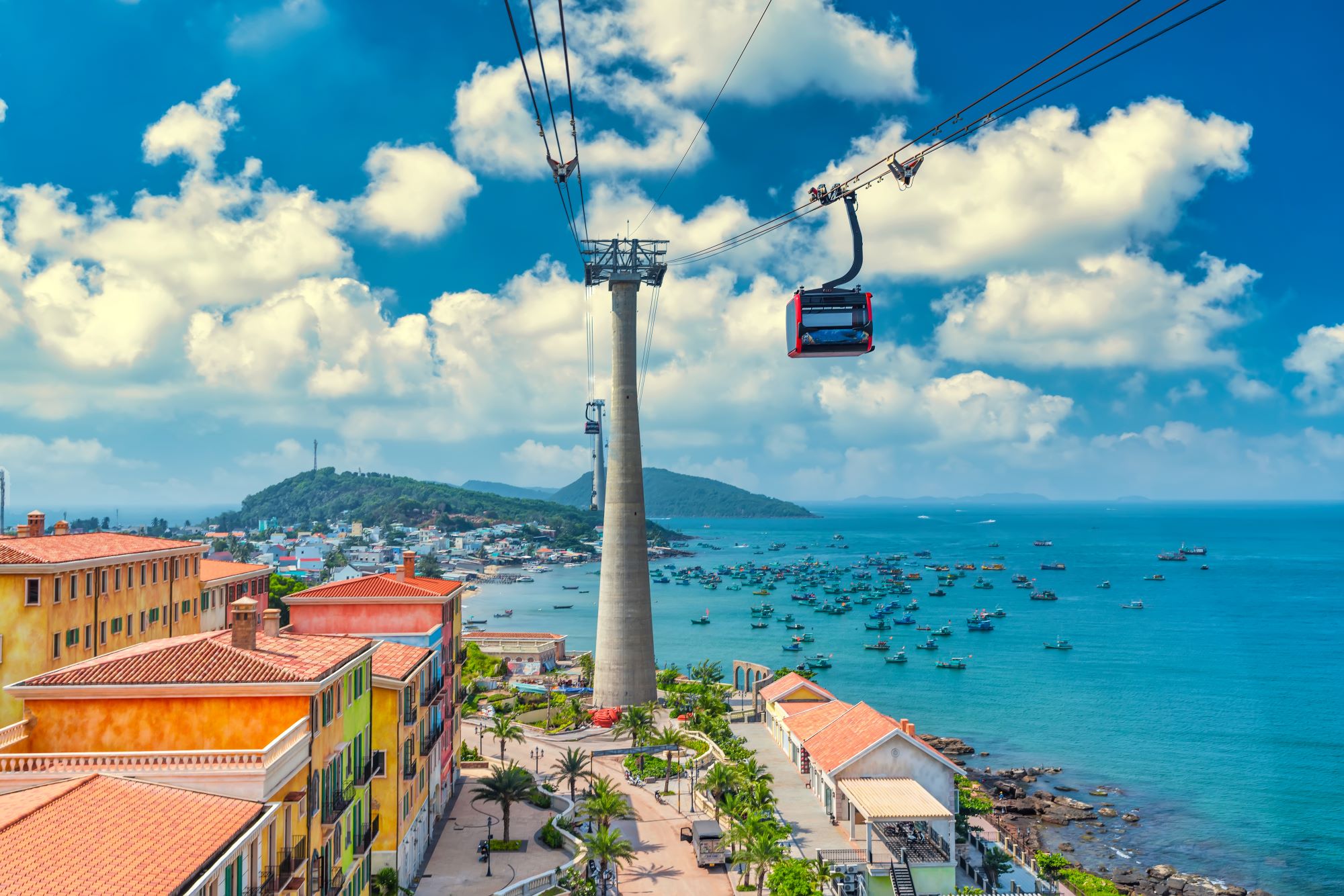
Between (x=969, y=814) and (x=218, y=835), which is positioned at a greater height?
(x=218, y=835)

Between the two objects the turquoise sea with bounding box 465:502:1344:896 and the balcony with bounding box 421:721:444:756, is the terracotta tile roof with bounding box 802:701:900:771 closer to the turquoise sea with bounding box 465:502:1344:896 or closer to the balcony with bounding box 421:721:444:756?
the balcony with bounding box 421:721:444:756

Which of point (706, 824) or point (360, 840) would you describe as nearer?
point (360, 840)

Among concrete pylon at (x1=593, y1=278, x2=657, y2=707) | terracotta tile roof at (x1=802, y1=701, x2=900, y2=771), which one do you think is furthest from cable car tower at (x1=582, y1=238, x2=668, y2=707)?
terracotta tile roof at (x1=802, y1=701, x2=900, y2=771)

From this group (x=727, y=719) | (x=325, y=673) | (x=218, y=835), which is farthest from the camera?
(x=727, y=719)

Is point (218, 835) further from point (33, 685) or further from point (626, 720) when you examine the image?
point (626, 720)

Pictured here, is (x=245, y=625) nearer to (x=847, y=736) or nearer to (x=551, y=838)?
(x=551, y=838)

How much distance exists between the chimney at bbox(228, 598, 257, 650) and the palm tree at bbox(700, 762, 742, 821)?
2438 centimetres

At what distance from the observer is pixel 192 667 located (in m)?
23.1

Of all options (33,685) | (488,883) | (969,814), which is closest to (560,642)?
(969,814)

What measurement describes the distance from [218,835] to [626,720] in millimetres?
39984

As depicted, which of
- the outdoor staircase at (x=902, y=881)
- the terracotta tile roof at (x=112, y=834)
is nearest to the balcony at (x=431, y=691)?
the terracotta tile roof at (x=112, y=834)

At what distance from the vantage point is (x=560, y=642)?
98.8m

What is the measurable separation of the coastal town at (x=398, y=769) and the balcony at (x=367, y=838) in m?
0.08

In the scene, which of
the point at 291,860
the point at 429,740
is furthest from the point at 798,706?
the point at 291,860
